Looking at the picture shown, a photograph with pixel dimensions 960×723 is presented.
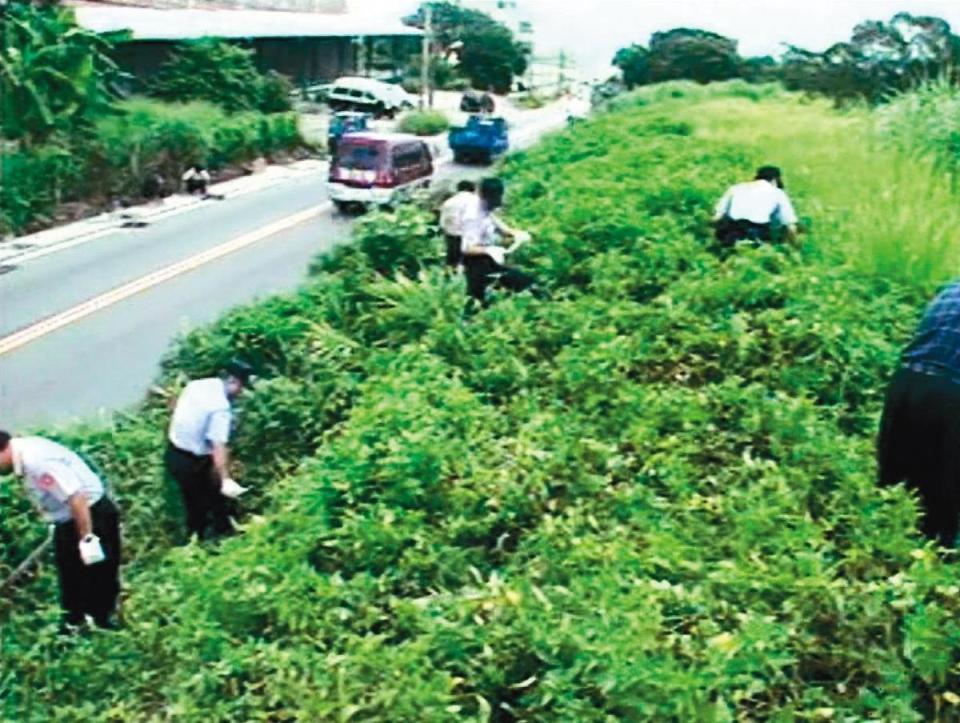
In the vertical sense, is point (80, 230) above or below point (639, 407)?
below

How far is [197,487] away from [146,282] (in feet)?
35.5

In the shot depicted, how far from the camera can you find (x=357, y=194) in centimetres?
2505

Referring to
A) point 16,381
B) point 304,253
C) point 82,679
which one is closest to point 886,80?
point 304,253

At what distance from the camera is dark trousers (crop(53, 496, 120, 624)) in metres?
6.91

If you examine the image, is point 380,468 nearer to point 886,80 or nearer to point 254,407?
point 254,407

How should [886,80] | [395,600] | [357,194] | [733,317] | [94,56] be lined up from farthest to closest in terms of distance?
1. [886,80]
2. [357,194]
3. [94,56]
4. [733,317]
5. [395,600]

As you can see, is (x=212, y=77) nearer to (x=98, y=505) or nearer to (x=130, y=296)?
(x=130, y=296)

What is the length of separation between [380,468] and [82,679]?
170 centimetres

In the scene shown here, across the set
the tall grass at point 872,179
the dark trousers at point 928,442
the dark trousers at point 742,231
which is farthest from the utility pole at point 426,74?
the dark trousers at point 928,442

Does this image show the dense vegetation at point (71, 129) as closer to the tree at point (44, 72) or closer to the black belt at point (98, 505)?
the tree at point (44, 72)

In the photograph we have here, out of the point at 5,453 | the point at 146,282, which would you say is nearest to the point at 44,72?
the point at 146,282

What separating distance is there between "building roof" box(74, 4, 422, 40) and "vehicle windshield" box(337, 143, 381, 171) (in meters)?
5.05

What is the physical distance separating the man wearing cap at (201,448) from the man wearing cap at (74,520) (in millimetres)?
868

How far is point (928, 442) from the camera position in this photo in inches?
230
